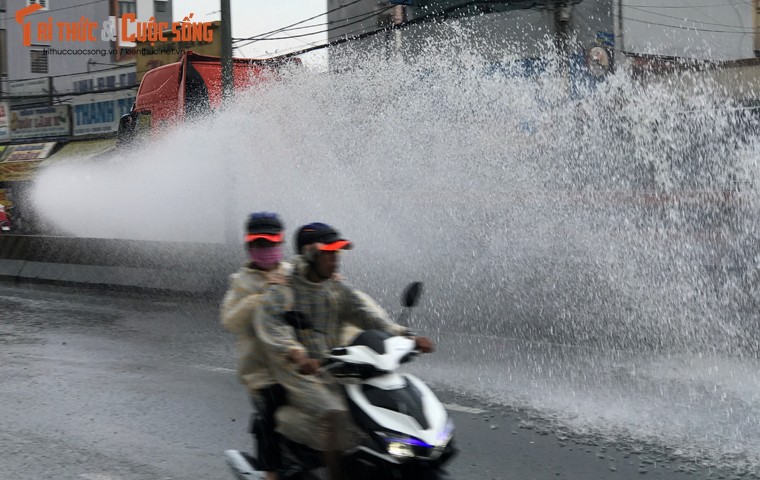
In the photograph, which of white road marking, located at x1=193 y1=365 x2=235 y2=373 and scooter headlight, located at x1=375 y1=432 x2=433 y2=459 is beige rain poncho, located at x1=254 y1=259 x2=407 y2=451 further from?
white road marking, located at x1=193 y1=365 x2=235 y2=373

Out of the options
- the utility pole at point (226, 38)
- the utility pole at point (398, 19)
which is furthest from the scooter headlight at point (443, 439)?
the utility pole at point (398, 19)

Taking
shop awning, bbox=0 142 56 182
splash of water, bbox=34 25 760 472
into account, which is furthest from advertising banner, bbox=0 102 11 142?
splash of water, bbox=34 25 760 472

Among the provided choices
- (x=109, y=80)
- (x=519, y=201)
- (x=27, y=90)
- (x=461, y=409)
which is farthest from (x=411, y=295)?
(x=27, y=90)

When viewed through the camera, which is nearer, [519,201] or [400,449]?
[400,449]

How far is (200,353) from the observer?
933cm

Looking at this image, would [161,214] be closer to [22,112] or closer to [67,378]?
[67,378]

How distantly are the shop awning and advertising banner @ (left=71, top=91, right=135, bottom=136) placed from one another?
76.9 inches

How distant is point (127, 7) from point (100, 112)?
3659 centimetres

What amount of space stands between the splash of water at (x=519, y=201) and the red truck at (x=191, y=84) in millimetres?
441

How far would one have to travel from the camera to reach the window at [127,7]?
71250 mm

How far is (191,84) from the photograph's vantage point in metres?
18.9

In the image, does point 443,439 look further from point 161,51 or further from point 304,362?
point 161,51

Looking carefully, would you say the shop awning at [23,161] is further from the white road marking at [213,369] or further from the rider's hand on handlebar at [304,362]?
the rider's hand on handlebar at [304,362]

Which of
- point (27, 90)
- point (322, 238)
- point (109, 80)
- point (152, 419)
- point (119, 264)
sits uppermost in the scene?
point (109, 80)
